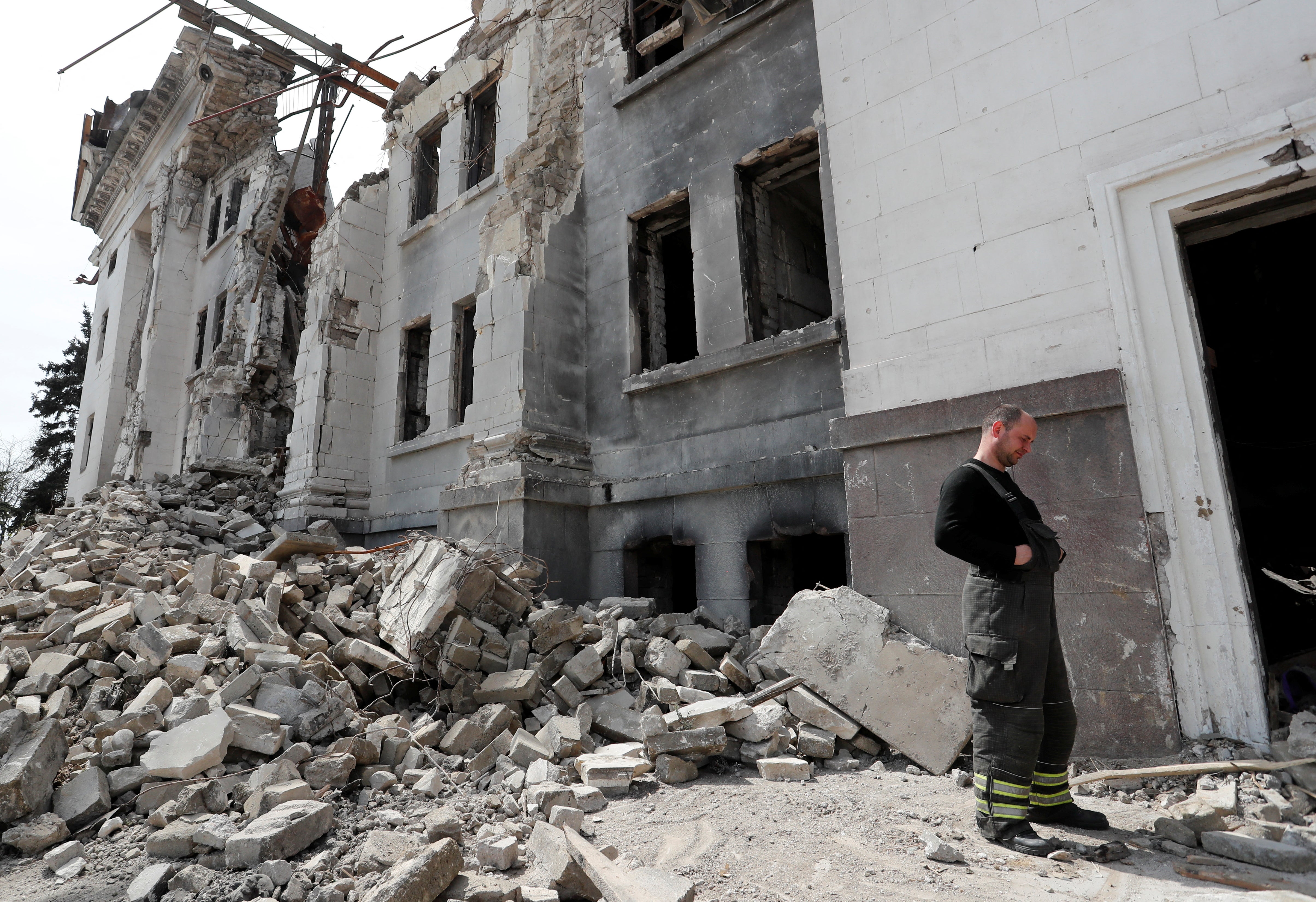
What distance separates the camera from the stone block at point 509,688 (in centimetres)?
484

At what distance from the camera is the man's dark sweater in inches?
125

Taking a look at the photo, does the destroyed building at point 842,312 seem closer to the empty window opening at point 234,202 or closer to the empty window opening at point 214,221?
the empty window opening at point 234,202

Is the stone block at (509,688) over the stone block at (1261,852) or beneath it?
over

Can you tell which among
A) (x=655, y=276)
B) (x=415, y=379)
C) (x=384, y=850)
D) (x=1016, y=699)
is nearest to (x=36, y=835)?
→ (x=384, y=850)

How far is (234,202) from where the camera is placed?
1856 cm

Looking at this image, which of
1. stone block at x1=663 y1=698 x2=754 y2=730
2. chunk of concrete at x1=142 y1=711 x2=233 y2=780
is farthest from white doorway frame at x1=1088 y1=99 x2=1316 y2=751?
chunk of concrete at x1=142 y1=711 x2=233 y2=780

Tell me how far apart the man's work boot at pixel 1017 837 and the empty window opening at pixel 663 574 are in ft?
13.8

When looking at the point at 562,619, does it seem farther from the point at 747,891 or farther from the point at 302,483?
the point at 302,483

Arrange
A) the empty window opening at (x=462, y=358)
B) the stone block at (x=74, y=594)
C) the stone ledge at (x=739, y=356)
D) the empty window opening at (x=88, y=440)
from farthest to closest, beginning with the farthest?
1. the empty window opening at (x=88, y=440)
2. the empty window opening at (x=462, y=358)
3. the stone ledge at (x=739, y=356)
4. the stone block at (x=74, y=594)

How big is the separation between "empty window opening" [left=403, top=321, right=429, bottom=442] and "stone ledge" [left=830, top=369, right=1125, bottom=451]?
295 inches

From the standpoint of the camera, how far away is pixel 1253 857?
276 centimetres

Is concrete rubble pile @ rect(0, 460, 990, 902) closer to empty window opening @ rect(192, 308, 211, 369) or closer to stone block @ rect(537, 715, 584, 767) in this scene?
stone block @ rect(537, 715, 584, 767)

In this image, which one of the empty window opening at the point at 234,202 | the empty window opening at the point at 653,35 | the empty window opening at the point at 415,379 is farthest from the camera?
the empty window opening at the point at 234,202

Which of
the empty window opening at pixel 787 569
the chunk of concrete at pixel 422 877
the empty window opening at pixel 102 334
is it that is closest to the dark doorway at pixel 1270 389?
the empty window opening at pixel 787 569
